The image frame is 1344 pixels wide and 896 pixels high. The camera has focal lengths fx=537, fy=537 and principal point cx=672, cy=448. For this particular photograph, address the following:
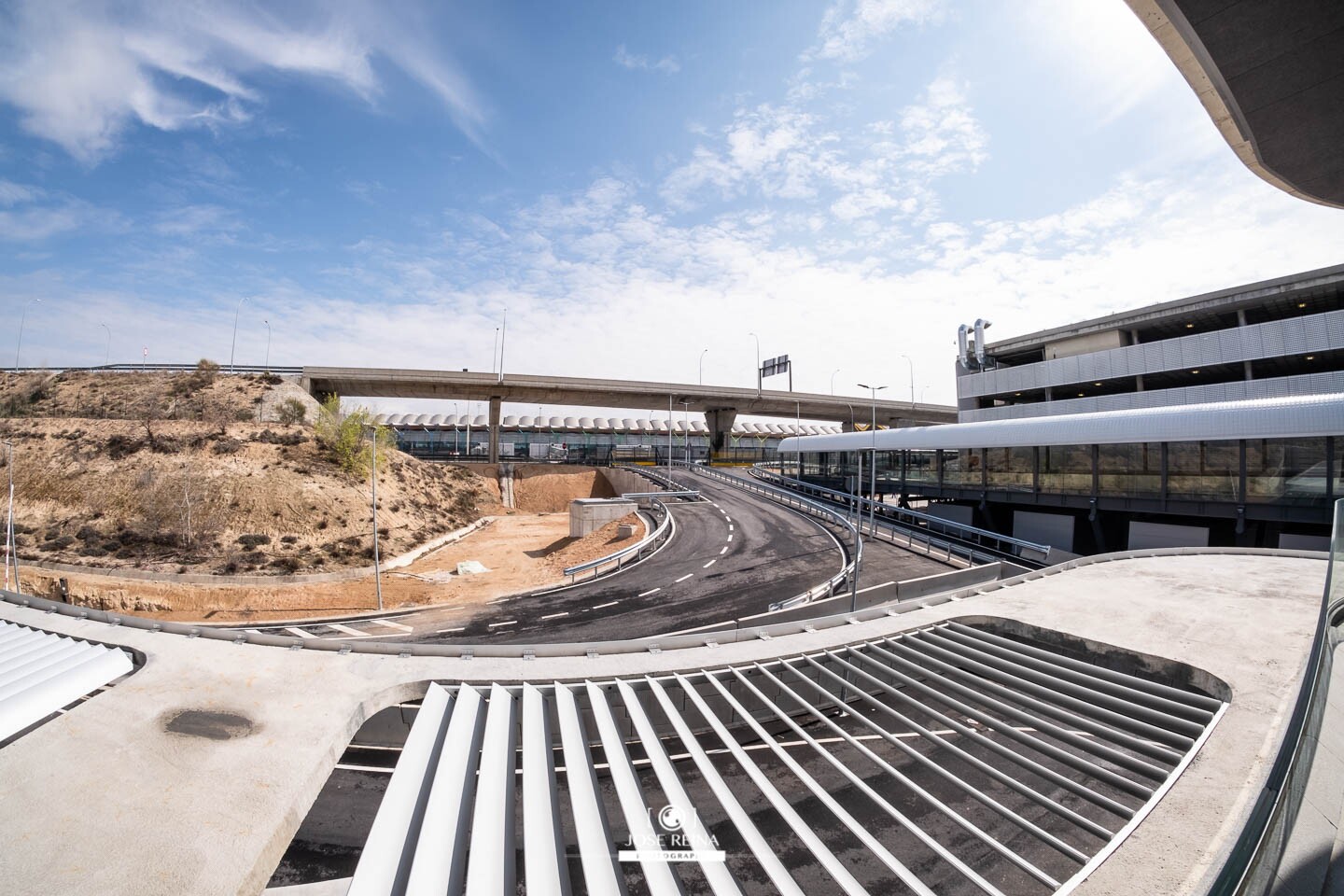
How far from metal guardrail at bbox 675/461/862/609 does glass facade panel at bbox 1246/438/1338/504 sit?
15.6m

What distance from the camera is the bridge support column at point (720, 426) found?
241ft

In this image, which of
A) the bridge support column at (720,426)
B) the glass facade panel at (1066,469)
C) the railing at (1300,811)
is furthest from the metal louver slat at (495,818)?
the bridge support column at (720,426)

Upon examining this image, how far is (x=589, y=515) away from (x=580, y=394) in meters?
32.5

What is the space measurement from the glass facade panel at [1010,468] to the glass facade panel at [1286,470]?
28.7ft

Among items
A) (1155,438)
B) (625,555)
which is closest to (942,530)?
(1155,438)

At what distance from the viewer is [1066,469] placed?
27938 millimetres

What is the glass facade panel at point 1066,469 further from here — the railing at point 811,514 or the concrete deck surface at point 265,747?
the concrete deck surface at point 265,747

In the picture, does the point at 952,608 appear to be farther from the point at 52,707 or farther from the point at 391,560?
the point at 391,560

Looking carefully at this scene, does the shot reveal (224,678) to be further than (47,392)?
No

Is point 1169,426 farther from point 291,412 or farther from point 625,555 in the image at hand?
point 291,412

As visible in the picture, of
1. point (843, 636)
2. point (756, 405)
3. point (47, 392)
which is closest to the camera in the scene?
point (843, 636)

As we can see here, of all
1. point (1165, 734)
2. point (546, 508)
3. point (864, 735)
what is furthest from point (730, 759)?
point (546, 508)

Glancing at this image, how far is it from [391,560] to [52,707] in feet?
87.0

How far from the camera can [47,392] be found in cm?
4866
